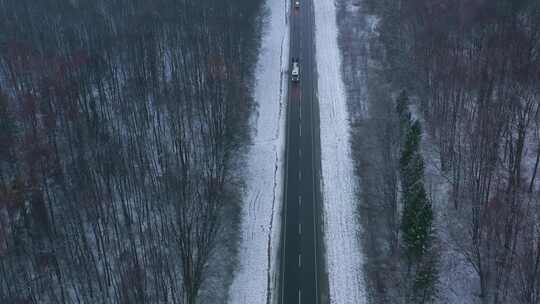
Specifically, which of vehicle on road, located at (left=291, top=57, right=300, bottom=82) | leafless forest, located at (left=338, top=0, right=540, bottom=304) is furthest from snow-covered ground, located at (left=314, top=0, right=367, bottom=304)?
vehicle on road, located at (left=291, top=57, right=300, bottom=82)

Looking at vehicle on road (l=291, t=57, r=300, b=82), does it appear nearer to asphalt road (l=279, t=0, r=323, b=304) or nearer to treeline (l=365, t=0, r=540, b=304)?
asphalt road (l=279, t=0, r=323, b=304)

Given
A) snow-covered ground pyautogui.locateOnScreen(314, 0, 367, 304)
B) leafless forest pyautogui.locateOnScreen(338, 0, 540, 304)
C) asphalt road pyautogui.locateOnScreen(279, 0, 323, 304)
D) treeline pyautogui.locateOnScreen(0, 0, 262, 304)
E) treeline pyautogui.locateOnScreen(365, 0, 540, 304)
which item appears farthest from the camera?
snow-covered ground pyautogui.locateOnScreen(314, 0, 367, 304)

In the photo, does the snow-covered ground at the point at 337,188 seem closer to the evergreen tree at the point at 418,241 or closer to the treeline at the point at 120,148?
the evergreen tree at the point at 418,241

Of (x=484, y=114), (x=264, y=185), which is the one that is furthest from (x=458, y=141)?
(x=264, y=185)

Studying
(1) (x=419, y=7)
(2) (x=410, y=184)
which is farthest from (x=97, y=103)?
(1) (x=419, y=7)

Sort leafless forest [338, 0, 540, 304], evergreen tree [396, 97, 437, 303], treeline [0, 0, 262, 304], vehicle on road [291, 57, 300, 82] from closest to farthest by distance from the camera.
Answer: evergreen tree [396, 97, 437, 303], leafless forest [338, 0, 540, 304], treeline [0, 0, 262, 304], vehicle on road [291, 57, 300, 82]

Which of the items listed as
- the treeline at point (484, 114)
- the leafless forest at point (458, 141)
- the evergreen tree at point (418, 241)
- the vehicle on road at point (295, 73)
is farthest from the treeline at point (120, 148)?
the treeline at point (484, 114)

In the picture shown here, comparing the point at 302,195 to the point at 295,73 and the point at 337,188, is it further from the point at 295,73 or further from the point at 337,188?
the point at 295,73

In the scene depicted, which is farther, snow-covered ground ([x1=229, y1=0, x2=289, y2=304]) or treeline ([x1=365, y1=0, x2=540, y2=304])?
snow-covered ground ([x1=229, y1=0, x2=289, y2=304])
